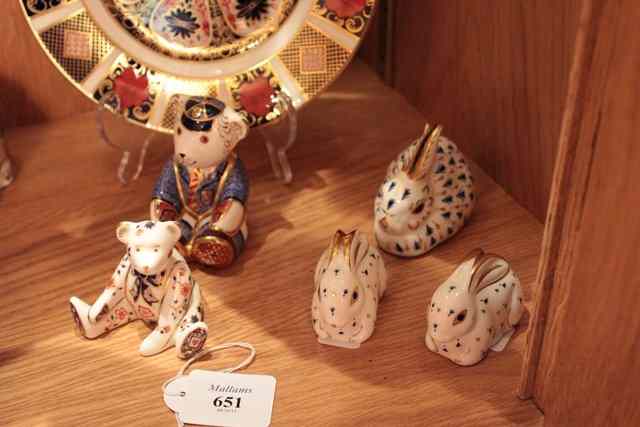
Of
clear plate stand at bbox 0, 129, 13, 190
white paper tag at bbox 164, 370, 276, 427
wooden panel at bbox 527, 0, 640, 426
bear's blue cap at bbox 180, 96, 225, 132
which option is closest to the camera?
wooden panel at bbox 527, 0, 640, 426

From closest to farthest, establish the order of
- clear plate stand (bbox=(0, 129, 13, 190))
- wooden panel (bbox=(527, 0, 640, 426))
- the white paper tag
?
wooden panel (bbox=(527, 0, 640, 426)) < the white paper tag < clear plate stand (bbox=(0, 129, 13, 190))

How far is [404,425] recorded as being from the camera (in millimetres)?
967

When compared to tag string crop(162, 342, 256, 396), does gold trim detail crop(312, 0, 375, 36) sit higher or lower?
higher

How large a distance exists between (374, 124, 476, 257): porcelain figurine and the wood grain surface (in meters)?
0.03

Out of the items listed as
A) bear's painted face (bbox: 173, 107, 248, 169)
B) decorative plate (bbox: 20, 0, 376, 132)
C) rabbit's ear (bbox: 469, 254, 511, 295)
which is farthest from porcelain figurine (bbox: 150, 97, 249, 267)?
rabbit's ear (bbox: 469, 254, 511, 295)

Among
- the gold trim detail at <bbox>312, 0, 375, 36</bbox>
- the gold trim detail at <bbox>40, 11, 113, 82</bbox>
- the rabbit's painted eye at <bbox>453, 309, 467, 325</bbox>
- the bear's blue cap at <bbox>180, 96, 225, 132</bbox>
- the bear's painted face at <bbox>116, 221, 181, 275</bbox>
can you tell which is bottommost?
the rabbit's painted eye at <bbox>453, 309, 467, 325</bbox>

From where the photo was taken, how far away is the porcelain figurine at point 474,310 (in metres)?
1.00

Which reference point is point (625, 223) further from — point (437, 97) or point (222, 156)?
point (437, 97)

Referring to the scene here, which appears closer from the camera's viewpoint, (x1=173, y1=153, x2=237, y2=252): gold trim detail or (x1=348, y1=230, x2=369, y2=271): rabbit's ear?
(x1=348, y1=230, x2=369, y2=271): rabbit's ear

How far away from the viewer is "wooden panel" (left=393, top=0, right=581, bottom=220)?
3.79ft

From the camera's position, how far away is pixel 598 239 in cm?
80

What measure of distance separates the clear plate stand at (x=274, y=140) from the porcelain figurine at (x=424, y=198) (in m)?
0.17

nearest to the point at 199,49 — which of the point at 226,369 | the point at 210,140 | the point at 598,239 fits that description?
the point at 210,140

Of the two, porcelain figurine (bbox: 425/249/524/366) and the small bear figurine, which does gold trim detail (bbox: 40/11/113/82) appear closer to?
the small bear figurine
